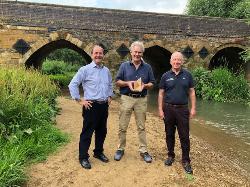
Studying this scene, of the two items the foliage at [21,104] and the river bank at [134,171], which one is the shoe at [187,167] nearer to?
the river bank at [134,171]

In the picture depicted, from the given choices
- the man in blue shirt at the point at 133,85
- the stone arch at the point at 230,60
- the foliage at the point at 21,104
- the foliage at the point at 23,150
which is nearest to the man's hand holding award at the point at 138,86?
the man in blue shirt at the point at 133,85

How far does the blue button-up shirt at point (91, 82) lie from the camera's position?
560cm

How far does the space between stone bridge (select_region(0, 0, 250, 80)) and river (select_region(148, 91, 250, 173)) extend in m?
3.62

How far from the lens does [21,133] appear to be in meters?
6.25

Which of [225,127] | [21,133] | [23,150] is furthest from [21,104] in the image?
[225,127]

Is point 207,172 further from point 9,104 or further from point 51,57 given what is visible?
point 51,57

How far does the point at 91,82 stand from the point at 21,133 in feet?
5.24

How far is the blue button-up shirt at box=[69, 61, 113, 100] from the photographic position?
5.60 m

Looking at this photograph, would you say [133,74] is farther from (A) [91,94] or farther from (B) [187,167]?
(B) [187,167]

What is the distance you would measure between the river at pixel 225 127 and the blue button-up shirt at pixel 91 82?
10.2 feet

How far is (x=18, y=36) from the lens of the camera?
639 inches

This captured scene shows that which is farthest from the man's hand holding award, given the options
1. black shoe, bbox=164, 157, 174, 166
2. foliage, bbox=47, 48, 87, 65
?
foliage, bbox=47, 48, 87, 65

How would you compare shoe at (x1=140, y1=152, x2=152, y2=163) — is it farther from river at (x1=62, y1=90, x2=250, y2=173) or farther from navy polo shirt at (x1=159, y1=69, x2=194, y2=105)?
river at (x1=62, y1=90, x2=250, y2=173)

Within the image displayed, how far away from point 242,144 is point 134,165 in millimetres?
3758
